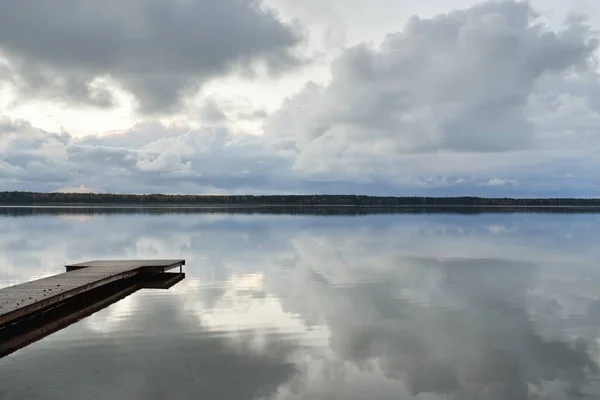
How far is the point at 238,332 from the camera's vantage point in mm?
10703

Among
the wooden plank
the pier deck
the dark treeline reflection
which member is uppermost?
the pier deck

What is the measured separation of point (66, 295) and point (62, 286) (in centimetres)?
96

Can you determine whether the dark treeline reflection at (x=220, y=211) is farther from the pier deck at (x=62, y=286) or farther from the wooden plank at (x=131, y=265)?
the pier deck at (x=62, y=286)

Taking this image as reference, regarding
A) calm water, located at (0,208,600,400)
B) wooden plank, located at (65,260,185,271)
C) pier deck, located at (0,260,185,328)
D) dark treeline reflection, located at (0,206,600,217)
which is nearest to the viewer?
calm water, located at (0,208,600,400)

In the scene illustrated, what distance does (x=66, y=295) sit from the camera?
12.5 m

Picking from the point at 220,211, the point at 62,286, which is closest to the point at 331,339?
the point at 62,286

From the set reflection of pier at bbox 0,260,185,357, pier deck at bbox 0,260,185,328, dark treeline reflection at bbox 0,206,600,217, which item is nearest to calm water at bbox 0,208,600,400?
reflection of pier at bbox 0,260,185,357

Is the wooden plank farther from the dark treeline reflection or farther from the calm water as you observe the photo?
the dark treeline reflection

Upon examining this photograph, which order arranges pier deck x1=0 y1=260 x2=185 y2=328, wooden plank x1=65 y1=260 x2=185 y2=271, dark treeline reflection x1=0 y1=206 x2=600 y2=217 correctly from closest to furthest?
pier deck x1=0 y1=260 x2=185 y2=328
wooden plank x1=65 y1=260 x2=185 y2=271
dark treeline reflection x1=0 y1=206 x2=600 y2=217

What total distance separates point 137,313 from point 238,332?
335 centimetres

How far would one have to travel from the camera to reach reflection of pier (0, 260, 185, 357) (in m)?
10.4

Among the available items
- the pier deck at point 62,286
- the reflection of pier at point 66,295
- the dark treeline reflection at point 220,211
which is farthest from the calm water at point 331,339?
the dark treeline reflection at point 220,211

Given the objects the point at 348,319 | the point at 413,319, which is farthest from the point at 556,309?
the point at 348,319

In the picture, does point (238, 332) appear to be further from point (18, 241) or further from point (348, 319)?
point (18, 241)
